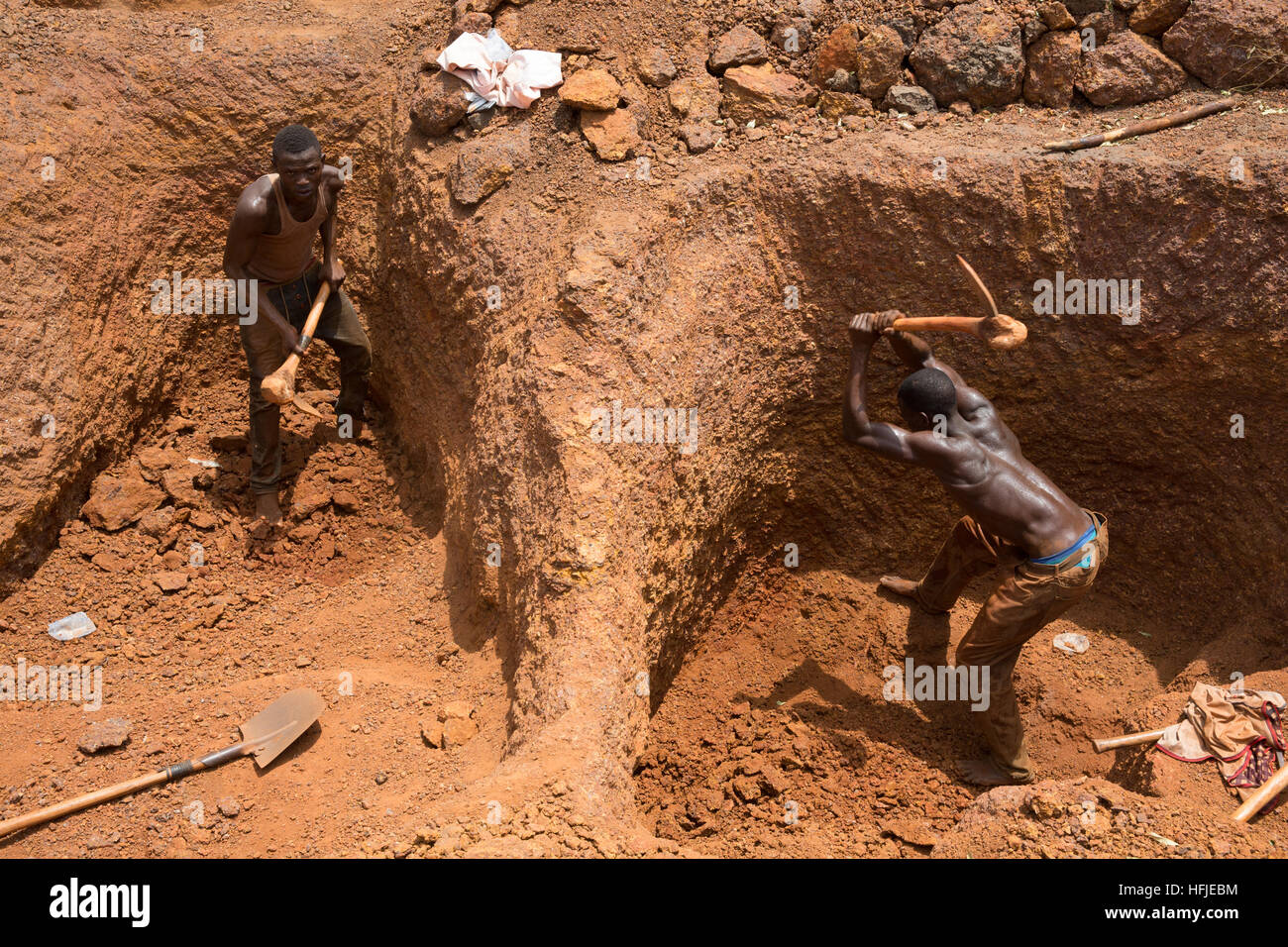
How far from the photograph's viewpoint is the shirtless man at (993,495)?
4.35 meters

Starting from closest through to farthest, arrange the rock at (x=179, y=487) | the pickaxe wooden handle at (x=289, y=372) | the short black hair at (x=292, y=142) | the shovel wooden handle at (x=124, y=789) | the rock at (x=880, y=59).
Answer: the shovel wooden handle at (x=124, y=789) < the short black hair at (x=292, y=142) < the pickaxe wooden handle at (x=289, y=372) < the rock at (x=880, y=59) < the rock at (x=179, y=487)

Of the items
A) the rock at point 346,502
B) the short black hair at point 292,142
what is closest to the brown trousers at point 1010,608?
the rock at point 346,502

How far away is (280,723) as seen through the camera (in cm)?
423

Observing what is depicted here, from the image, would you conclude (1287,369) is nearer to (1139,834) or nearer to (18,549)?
(1139,834)

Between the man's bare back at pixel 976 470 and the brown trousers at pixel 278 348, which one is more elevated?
the man's bare back at pixel 976 470

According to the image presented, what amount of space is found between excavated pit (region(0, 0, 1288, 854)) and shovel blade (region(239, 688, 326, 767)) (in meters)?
0.18

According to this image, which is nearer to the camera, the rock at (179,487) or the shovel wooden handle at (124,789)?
the shovel wooden handle at (124,789)

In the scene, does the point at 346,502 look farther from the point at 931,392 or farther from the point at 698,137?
the point at 931,392

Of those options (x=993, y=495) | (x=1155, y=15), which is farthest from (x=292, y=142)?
(x=1155, y=15)

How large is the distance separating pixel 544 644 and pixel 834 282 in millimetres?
2240

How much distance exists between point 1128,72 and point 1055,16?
424mm

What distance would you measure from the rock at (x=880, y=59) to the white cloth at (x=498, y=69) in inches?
56.4

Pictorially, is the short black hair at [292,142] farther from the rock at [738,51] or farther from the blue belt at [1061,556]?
the blue belt at [1061,556]

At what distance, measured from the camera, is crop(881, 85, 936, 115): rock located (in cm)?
510
